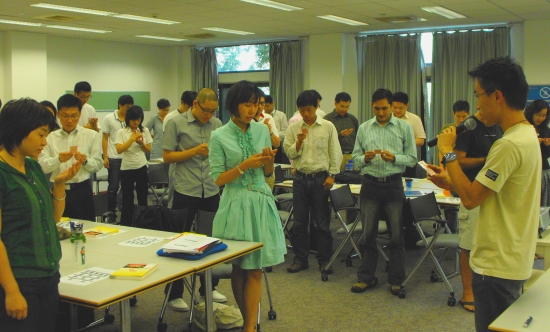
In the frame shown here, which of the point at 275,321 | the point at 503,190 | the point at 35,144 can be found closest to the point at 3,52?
the point at 275,321

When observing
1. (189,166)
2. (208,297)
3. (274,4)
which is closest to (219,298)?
(189,166)

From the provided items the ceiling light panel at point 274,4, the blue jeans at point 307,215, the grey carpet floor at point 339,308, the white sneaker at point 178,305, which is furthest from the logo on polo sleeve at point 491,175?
the ceiling light panel at point 274,4

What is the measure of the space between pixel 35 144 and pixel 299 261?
3.68 meters

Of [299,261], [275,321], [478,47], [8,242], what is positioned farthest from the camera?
[478,47]

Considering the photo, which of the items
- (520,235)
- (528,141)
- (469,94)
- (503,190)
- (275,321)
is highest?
(469,94)

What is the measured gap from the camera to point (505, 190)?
228 cm

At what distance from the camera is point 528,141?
223 cm

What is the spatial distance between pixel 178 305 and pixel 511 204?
9.45ft

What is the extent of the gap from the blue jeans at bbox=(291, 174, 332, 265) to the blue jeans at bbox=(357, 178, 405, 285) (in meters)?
0.61

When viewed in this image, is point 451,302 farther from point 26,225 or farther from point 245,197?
point 26,225

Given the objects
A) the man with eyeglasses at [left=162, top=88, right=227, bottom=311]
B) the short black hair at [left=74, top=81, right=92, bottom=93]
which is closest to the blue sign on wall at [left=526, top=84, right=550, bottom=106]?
the man with eyeglasses at [left=162, top=88, right=227, bottom=311]

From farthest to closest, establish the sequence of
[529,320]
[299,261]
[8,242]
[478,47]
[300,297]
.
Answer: [478,47] → [299,261] → [300,297] → [8,242] → [529,320]

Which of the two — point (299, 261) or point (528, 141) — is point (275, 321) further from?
point (528, 141)

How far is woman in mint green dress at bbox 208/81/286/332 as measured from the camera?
344 cm
